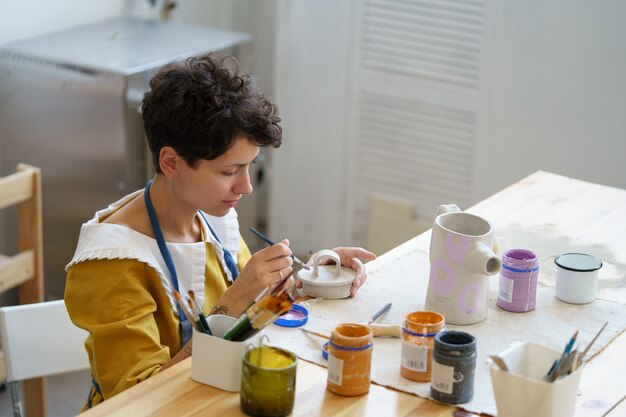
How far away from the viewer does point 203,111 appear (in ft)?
6.16

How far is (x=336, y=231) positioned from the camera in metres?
4.12

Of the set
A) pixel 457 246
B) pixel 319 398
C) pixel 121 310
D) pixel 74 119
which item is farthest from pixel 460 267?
pixel 74 119

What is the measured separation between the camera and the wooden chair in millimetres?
2805

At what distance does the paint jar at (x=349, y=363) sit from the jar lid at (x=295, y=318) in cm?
22

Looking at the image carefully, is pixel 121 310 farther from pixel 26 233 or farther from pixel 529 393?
pixel 26 233

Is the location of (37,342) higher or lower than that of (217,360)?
lower

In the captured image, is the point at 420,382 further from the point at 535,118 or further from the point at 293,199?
the point at 293,199

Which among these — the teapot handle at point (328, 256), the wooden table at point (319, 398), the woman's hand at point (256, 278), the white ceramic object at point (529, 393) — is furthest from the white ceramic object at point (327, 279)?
the white ceramic object at point (529, 393)

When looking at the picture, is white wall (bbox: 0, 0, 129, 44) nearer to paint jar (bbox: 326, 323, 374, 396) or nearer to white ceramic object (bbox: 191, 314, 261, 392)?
white ceramic object (bbox: 191, 314, 261, 392)

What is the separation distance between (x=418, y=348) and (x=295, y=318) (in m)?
0.29

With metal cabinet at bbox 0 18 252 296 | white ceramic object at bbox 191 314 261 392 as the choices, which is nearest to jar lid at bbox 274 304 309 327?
white ceramic object at bbox 191 314 261 392

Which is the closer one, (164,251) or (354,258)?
(164,251)

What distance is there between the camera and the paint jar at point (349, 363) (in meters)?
1.63

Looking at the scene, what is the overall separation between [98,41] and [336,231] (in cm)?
126
